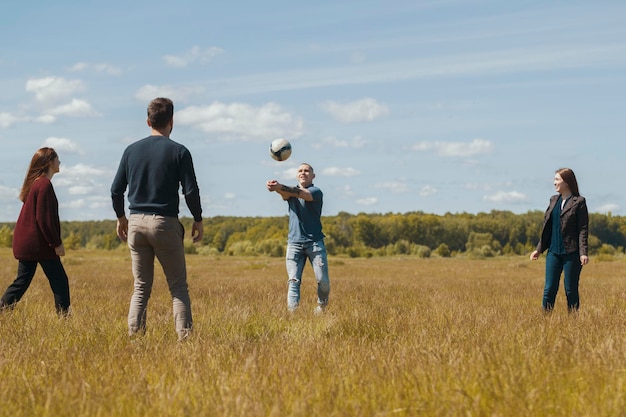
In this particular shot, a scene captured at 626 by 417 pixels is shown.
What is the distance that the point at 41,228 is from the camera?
7.80 m

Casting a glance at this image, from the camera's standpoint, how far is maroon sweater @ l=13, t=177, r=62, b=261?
7809 millimetres

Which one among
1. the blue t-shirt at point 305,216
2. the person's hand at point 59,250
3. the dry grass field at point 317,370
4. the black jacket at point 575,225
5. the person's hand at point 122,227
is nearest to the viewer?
the dry grass field at point 317,370

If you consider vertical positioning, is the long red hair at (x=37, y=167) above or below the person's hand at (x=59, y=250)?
above

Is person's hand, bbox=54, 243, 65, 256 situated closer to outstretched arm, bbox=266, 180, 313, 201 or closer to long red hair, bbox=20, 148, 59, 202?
long red hair, bbox=20, 148, 59, 202

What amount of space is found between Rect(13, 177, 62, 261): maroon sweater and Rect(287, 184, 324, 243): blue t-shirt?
9.26ft

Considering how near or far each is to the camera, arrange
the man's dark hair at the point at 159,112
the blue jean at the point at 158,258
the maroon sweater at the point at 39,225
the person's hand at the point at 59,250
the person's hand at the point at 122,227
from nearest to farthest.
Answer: the blue jean at the point at 158,258
the man's dark hair at the point at 159,112
the person's hand at the point at 122,227
the maroon sweater at the point at 39,225
the person's hand at the point at 59,250

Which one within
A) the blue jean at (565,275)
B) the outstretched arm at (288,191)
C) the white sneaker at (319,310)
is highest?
the outstretched arm at (288,191)

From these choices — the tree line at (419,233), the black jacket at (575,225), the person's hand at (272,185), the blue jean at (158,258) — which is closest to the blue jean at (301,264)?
the person's hand at (272,185)

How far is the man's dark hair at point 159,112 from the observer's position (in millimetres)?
6273

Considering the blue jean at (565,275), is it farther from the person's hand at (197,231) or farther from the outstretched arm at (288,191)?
the person's hand at (197,231)

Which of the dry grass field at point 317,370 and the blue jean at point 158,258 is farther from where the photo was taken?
the blue jean at point 158,258

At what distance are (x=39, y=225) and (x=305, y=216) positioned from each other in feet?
10.4

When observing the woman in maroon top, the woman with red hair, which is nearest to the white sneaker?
the woman with red hair

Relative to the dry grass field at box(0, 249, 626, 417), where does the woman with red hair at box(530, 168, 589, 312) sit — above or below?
above
